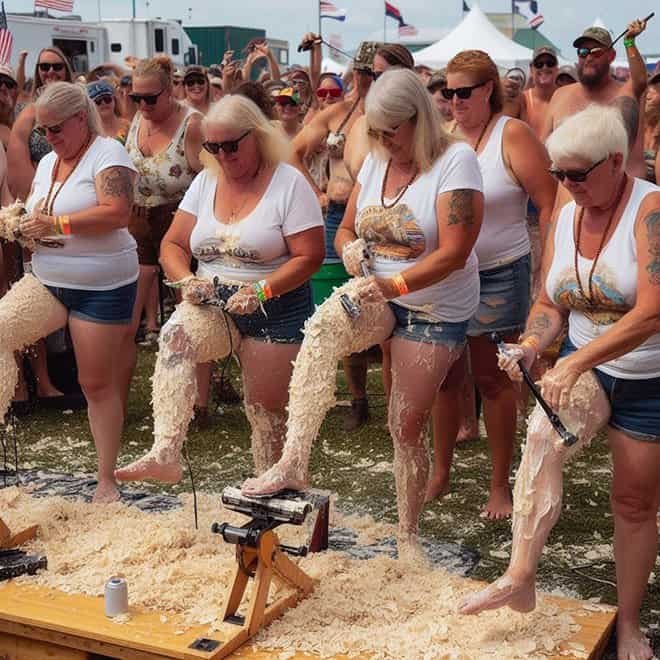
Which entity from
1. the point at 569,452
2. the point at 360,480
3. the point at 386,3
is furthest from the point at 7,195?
the point at 386,3

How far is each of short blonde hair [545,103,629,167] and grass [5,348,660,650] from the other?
177 centimetres

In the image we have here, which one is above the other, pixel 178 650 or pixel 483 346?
pixel 483 346

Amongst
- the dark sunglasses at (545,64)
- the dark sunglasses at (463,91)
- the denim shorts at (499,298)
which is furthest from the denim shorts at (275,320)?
the dark sunglasses at (545,64)

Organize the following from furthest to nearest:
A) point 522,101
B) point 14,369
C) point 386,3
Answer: point 386,3 → point 522,101 → point 14,369

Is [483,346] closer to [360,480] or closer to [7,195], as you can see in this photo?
[360,480]

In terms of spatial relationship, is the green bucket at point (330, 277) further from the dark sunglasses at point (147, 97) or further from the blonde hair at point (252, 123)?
the blonde hair at point (252, 123)

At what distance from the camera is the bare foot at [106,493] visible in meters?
4.88

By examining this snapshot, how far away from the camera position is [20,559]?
393 centimetres

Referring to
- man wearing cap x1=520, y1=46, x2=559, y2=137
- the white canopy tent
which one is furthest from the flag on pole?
man wearing cap x1=520, y1=46, x2=559, y2=137

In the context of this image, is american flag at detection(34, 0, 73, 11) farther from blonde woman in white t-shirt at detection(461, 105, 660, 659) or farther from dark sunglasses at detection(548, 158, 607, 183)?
dark sunglasses at detection(548, 158, 607, 183)

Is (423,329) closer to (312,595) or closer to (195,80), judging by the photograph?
(312,595)

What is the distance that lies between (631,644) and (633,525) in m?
0.43

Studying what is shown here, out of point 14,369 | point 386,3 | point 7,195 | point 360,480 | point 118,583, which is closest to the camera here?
point 118,583

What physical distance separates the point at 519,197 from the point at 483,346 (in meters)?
0.69
